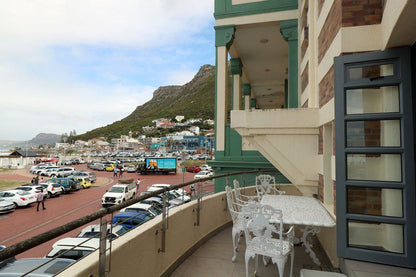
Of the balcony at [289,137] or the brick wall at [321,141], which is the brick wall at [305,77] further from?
the brick wall at [321,141]

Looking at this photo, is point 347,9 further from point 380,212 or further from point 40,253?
point 40,253

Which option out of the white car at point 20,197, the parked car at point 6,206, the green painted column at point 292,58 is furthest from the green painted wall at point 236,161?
the white car at point 20,197

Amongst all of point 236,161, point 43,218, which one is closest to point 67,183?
point 43,218

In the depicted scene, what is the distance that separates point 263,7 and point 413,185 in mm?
8707

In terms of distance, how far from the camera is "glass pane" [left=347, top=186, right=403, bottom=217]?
9.34 ft

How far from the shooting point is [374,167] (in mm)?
3064

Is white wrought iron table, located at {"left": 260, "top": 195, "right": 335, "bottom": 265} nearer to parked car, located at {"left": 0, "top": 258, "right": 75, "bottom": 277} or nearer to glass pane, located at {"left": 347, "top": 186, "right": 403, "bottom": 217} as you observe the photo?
glass pane, located at {"left": 347, "top": 186, "right": 403, "bottom": 217}

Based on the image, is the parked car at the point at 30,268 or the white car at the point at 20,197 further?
the white car at the point at 20,197

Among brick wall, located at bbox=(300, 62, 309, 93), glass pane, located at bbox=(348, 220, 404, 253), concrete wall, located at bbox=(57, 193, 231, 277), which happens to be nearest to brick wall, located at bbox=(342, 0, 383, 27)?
glass pane, located at bbox=(348, 220, 404, 253)

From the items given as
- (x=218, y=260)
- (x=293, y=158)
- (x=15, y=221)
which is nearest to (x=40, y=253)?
(x=15, y=221)

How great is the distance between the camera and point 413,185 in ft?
8.88

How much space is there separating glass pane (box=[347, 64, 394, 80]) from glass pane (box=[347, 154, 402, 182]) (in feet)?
3.15

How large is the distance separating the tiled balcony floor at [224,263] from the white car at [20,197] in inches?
860

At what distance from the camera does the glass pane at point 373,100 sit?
292 centimetres
